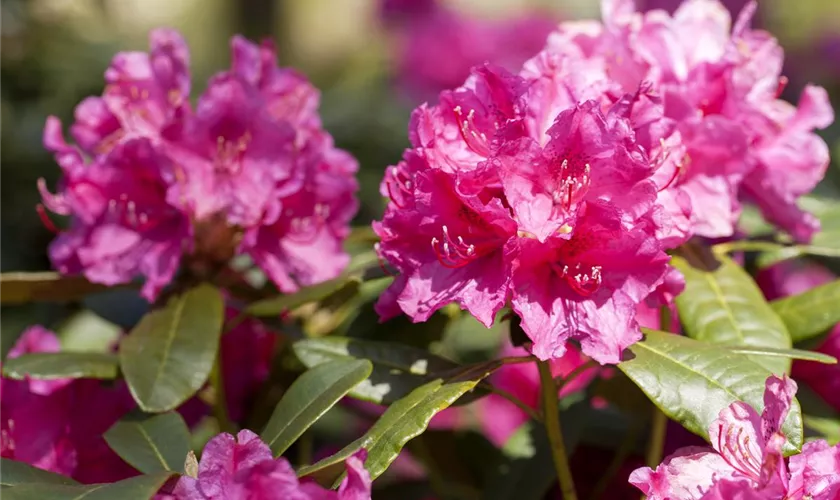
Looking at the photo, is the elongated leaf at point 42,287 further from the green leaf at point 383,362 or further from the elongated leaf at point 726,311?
the elongated leaf at point 726,311

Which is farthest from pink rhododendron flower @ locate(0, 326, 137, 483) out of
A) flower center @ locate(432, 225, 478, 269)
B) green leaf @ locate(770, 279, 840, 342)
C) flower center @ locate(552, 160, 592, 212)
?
green leaf @ locate(770, 279, 840, 342)

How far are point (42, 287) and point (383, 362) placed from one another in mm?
446

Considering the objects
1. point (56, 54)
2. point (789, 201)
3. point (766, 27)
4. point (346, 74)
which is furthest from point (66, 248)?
point (766, 27)

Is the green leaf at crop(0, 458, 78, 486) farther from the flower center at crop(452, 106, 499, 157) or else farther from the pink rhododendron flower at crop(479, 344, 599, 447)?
the pink rhododendron flower at crop(479, 344, 599, 447)

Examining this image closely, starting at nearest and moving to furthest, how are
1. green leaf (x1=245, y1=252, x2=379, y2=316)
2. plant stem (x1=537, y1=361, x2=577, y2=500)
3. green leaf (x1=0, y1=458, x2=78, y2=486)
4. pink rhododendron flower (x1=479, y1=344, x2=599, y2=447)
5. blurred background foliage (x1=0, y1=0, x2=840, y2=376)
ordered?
green leaf (x1=0, y1=458, x2=78, y2=486) → plant stem (x1=537, y1=361, x2=577, y2=500) → green leaf (x1=245, y1=252, x2=379, y2=316) → pink rhododendron flower (x1=479, y1=344, x2=599, y2=447) → blurred background foliage (x1=0, y1=0, x2=840, y2=376)

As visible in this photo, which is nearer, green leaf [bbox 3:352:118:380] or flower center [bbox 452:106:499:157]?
flower center [bbox 452:106:499:157]

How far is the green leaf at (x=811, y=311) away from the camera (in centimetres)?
111

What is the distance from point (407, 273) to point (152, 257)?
378mm

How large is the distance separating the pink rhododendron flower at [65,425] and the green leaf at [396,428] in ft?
1.07

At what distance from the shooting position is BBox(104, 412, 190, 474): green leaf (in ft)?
3.11

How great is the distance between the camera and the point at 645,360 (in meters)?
0.91

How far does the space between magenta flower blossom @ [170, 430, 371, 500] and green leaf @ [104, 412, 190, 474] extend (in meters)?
0.16

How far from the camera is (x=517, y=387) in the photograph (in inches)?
65.2

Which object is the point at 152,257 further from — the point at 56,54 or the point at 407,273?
the point at 56,54
